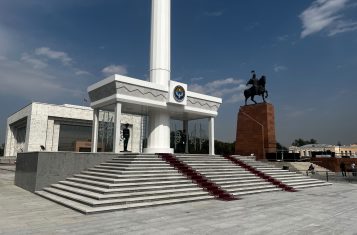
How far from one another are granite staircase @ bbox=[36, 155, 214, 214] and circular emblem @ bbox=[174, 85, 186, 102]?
7.25 metres

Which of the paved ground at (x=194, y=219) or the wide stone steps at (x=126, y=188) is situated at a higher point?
the wide stone steps at (x=126, y=188)

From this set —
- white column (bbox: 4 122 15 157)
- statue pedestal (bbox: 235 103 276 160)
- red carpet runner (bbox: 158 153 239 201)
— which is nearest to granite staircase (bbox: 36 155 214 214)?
red carpet runner (bbox: 158 153 239 201)

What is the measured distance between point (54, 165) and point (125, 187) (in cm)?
654

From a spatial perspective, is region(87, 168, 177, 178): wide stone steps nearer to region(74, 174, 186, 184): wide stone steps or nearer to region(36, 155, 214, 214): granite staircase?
region(36, 155, 214, 214): granite staircase

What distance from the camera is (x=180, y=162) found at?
720 inches

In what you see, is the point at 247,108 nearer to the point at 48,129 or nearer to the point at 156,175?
the point at 156,175

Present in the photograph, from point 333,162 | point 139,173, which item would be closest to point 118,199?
point 139,173

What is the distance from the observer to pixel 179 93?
78.0ft

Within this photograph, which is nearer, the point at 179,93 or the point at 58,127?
the point at 179,93

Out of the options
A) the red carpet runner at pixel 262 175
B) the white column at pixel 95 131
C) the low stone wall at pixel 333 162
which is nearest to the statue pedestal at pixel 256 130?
the low stone wall at pixel 333 162

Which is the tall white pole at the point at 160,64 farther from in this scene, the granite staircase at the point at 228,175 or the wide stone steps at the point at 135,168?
the wide stone steps at the point at 135,168

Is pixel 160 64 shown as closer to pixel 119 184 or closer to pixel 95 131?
pixel 95 131

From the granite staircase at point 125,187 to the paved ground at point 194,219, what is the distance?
0.66 metres

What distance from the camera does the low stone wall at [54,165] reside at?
1689cm
